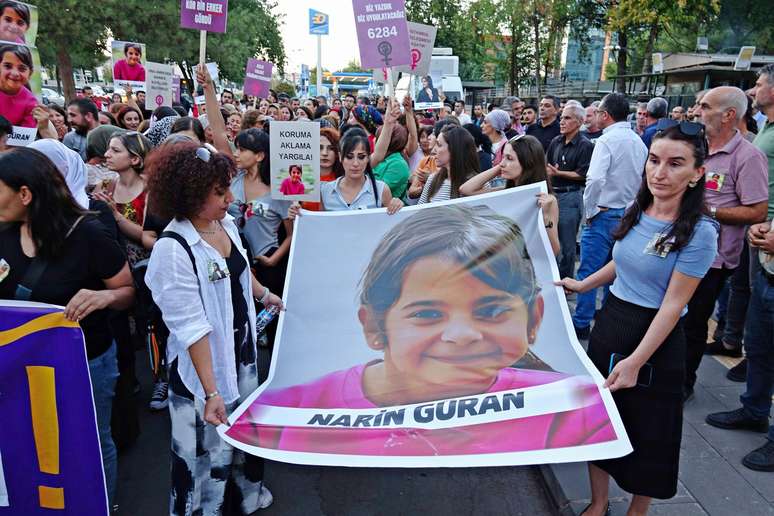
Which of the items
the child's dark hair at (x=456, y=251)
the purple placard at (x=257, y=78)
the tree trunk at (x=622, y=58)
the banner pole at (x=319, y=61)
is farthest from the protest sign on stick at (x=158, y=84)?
the tree trunk at (x=622, y=58)

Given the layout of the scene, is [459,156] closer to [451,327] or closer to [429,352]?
[451,327]

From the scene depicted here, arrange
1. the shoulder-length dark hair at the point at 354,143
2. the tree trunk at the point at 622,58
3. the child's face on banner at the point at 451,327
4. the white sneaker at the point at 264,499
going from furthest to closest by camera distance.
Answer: the tree trunk at the point at 622,58
the shoulder-length dark hair at the point at 354,143
the white sneaker at the point at 264,499
the child's face on banner at the point at 451,327

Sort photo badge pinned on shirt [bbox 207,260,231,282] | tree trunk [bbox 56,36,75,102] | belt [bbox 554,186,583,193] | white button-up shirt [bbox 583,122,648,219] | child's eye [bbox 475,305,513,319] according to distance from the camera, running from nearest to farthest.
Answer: photo badge pinned on shirt [bbox 207,260,231,282], child's eye [bbox 475,305,513,319], white button-up shirt [bbox 583,122,648,219], belt [bbox 554,186,583,193], tree trunk [bbox 56,36,75,102]

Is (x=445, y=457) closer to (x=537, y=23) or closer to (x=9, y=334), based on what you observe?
(x=9, y=334)

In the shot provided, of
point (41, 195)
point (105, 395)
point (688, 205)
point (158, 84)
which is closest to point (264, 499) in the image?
point (105, 395)

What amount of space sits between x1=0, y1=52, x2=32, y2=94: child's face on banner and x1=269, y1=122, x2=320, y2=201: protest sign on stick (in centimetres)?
244

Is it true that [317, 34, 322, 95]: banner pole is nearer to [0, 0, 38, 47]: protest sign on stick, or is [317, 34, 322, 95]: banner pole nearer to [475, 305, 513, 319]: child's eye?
[0, 0, 38, 47]: protest sign on stick

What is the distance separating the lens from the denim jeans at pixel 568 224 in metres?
5.87

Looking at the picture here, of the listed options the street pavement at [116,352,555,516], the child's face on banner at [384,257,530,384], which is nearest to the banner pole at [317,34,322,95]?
the street pavement at [116,352,555,516]

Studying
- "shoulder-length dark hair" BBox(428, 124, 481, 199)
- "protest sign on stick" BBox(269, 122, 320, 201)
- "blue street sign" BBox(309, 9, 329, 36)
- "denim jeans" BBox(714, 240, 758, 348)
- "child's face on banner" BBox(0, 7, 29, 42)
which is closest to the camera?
"protest sign on stick" BBox(269, 122, 320, 201)

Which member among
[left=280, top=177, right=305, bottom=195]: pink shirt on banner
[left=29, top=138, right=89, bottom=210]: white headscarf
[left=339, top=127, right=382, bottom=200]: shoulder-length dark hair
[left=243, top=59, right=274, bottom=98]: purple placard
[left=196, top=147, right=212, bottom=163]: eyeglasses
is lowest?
[left=280, top=177, right=305, bottom=195]: pink shirt on banner

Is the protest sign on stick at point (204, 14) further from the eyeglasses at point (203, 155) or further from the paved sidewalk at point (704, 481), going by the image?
the paved sidewalk at point (704, 481)

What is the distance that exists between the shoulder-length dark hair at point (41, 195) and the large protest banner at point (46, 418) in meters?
0.27

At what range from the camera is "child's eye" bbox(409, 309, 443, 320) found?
2.86 m
